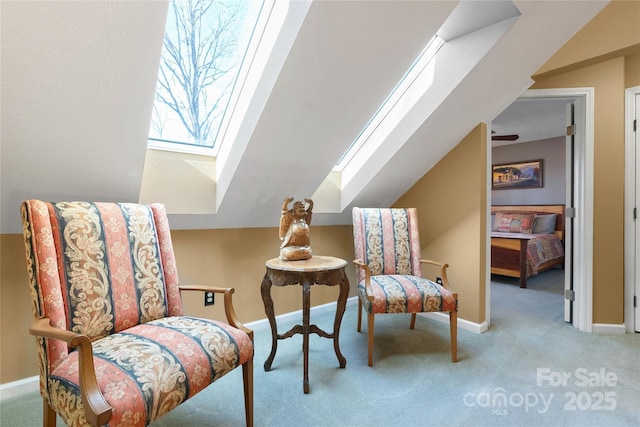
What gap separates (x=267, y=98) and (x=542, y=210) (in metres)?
6.19

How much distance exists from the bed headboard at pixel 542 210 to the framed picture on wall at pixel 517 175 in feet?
1.35

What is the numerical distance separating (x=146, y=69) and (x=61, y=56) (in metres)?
0.29

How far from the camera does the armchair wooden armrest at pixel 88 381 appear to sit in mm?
846

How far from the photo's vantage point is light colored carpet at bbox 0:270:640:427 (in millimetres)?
1489

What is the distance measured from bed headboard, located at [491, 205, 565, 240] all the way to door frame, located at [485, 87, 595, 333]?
340 cm

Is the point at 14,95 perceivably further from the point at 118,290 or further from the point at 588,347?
the point at 588,347

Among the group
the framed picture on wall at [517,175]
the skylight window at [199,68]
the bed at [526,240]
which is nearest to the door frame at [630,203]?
the bed at [526,240]

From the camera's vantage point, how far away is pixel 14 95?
117 centimetres

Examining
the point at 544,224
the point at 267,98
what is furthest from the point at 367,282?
the point at 544,224

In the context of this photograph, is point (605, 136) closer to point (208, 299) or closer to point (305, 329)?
point (305, 329)

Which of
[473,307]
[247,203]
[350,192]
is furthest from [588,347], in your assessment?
[247,203]

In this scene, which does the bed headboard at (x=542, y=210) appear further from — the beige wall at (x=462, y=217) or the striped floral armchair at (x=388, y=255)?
the striped floral armchair at (x=388, y=255)

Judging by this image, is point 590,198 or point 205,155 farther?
point 590,198

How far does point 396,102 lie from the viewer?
2527 millimetres
